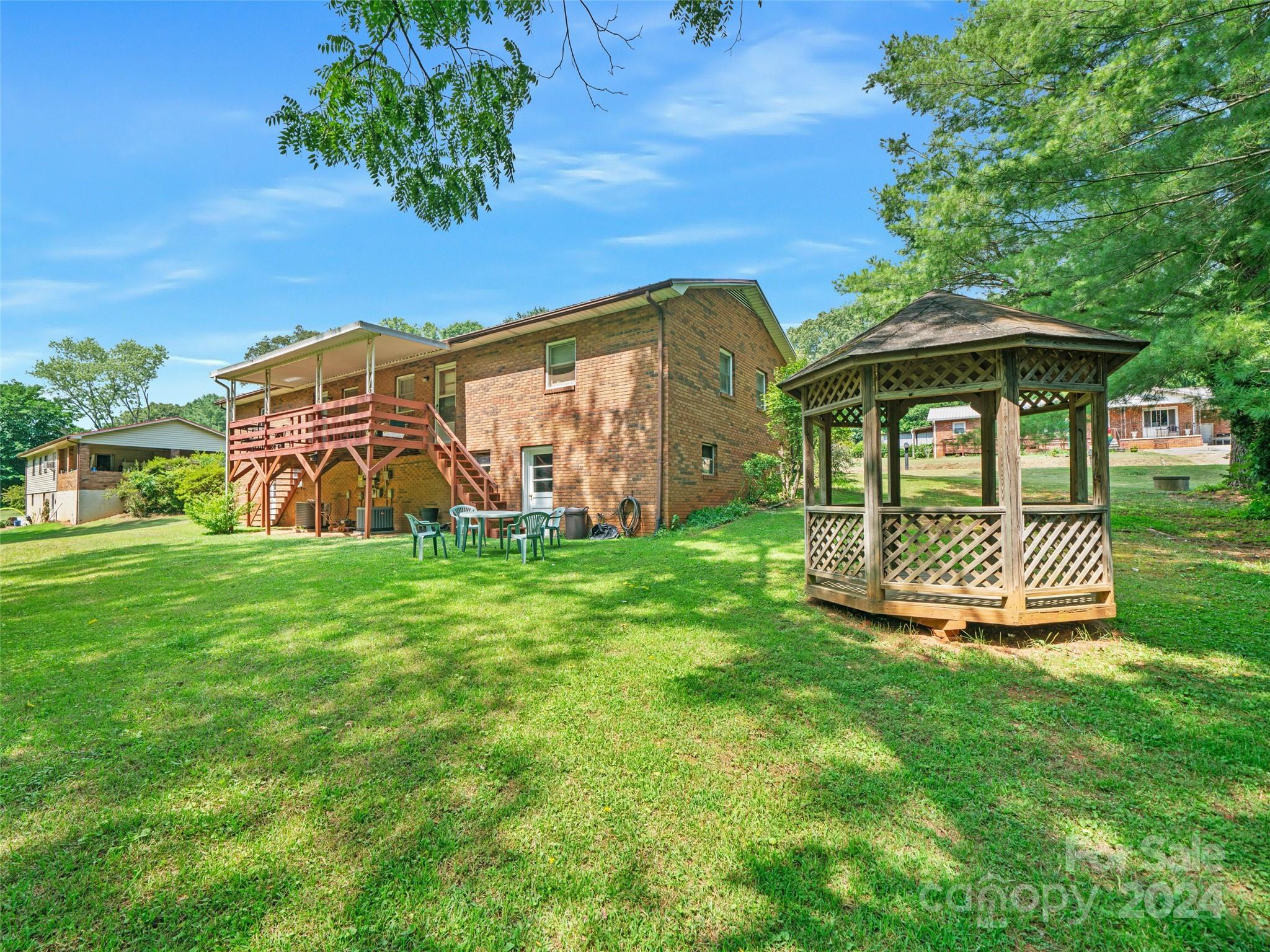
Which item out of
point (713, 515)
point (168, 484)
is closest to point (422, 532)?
point (713, 515)

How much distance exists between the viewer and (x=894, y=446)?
8.17 m

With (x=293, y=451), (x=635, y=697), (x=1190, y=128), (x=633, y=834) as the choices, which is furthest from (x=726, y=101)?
(x=293, y=451)

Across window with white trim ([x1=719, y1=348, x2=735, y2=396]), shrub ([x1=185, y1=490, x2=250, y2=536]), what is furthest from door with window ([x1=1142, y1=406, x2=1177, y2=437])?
shrub ([x1=185, y1=490, x2=250, y2=536])

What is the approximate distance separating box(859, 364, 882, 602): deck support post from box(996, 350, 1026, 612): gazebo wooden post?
42.3 inches

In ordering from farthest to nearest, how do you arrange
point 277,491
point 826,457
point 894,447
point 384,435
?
point 277,491, point 384,435, point 826,457, point 894,447

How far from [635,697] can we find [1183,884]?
112 inches

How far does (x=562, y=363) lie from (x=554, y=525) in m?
4.77

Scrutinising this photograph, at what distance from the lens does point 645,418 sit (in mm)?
12336

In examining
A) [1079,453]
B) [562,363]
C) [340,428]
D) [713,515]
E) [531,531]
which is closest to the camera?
[1079,453]

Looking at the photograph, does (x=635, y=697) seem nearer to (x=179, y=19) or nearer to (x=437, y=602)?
(x=437, y=602)

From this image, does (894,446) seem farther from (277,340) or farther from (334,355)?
(277,340)

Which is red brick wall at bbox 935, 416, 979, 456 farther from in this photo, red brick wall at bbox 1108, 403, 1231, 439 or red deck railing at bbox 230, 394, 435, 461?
red deck railing at bbox 230, 394, 435, 461

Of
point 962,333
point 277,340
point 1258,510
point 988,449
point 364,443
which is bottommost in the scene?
point 1258,510

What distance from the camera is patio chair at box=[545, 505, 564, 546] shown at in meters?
10.2
